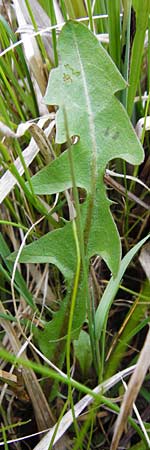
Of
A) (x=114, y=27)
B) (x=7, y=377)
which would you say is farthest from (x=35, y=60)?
(x=7, y=377)

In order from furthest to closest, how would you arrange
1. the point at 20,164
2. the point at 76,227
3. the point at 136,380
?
the point at 20,164 → the point at 76,227 → the point at 136,380

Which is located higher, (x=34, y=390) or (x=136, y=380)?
(x=136, y=380)

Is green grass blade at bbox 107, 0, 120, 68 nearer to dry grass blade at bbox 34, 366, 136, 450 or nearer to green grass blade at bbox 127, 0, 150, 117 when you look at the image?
green grass blade at bbox 127, 0, 150, 117

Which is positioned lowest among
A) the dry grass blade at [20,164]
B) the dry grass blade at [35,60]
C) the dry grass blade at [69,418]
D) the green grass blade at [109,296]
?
the dry grass blade at [69,418]

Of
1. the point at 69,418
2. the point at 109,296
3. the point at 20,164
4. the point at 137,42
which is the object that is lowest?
the point at 69,418

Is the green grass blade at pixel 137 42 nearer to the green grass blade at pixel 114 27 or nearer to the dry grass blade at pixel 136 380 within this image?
the green grass blade at pixel 114 27

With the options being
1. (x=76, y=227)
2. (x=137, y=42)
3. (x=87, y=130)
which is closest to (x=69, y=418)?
(x=76, y=227)

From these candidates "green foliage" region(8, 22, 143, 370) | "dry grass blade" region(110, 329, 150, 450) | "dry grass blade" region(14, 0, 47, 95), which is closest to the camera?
"dry grass blade" region(110, 329, 150, 450)

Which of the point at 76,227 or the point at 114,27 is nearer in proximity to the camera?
the point at 76,227

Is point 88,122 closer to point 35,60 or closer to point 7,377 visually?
point 35,60

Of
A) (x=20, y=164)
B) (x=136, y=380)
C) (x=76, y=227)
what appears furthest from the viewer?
(x=20, y=164)

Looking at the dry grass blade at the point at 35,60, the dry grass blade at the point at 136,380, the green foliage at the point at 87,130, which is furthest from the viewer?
the dry grass blade at the point at 35,60

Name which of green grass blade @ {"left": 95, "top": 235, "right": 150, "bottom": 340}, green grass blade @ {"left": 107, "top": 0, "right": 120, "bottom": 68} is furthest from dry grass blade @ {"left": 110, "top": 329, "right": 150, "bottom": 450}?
green grass blade @ {"left": 107, "top": 0, "right": 120, "bottom": 68}

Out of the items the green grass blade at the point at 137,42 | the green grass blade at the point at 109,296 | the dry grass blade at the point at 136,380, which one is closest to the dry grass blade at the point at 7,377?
the green grass blade at the point at 109,296
